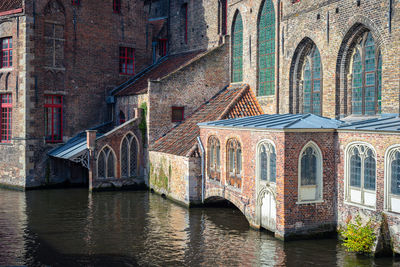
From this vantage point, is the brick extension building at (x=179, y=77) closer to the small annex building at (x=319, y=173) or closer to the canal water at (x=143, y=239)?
the small annex building at (x=319, y=173)

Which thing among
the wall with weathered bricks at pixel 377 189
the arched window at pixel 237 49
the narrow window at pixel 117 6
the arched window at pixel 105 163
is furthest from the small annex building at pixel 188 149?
the narrow window at pixel 117 6

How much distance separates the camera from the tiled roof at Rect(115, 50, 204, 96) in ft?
83.8

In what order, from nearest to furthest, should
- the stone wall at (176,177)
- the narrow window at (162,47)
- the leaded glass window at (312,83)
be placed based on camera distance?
the leaded glass window at (312,83) < the stone wall at (176,177) < the narrow window at (162,47)

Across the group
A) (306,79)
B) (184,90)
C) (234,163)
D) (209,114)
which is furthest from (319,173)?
(184,90)

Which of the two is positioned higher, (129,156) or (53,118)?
(53,118)

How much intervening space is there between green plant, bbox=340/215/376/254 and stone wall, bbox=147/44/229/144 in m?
12.8

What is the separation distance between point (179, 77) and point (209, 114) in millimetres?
2702

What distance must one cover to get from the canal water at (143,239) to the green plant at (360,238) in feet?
0.88

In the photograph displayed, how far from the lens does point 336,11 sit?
16.6 metres

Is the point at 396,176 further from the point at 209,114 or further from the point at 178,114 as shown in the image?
the point at 178,114

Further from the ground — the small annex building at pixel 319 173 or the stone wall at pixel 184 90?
the stone wall at pixel 184 90

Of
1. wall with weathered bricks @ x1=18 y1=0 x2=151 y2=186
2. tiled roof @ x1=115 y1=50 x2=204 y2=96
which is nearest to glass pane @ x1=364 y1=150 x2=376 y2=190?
tiled roof @ x1=115 y1=50 x2=204 y2=96

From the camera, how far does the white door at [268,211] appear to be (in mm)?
13761

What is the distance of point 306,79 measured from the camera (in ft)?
62.5
